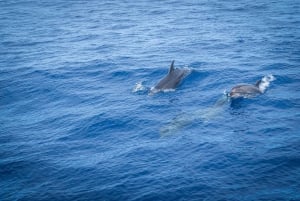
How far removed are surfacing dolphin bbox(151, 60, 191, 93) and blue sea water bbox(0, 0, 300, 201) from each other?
27.0 inches

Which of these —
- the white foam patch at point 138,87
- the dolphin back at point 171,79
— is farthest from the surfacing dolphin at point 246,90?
the white foam patch at point 138,87

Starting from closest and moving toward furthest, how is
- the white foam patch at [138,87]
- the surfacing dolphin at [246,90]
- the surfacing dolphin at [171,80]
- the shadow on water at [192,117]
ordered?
1. the shadow on water at [192,117]
2. the surfacing dolphin at [246,90]
3. the surfacing dolphin at [171,80]
4. the white foam patch at [138,87]

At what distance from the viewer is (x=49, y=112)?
25.0 m

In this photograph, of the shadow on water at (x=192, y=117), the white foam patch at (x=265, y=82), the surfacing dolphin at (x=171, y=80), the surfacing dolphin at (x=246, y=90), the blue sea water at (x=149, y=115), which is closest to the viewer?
the blue sea water at (x=149, y=115)

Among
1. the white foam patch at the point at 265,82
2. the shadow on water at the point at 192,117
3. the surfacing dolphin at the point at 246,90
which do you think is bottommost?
the shadow on water at the point at 192,117

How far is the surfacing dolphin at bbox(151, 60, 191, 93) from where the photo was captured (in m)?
27.1

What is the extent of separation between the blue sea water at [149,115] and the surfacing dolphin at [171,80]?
2.25 feet

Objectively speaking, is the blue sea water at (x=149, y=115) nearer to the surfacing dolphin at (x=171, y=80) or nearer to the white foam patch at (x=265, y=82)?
the white foam patch at (x=265, y=82)

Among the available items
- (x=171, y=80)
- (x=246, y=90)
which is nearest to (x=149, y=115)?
(x=171, y=80)

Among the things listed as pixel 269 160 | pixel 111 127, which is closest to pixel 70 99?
pixel 111 127

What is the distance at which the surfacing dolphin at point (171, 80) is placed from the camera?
27.1m

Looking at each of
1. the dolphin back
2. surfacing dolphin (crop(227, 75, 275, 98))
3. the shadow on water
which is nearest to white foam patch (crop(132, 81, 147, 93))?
the dolphin back

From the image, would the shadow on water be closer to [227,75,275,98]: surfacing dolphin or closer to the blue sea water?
the blue sea water

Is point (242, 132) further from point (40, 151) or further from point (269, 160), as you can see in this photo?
point (40, 151)
